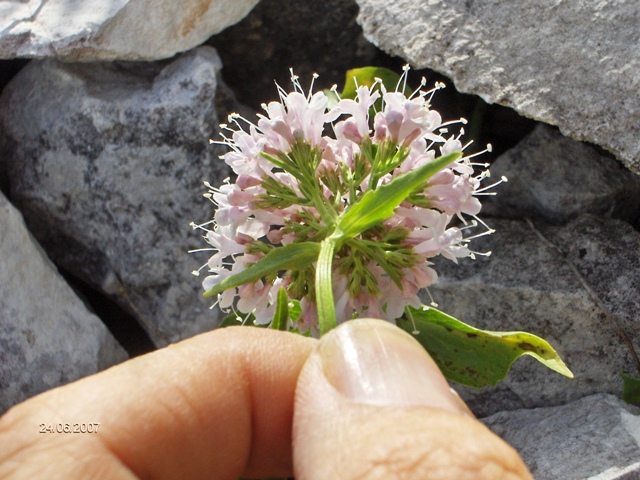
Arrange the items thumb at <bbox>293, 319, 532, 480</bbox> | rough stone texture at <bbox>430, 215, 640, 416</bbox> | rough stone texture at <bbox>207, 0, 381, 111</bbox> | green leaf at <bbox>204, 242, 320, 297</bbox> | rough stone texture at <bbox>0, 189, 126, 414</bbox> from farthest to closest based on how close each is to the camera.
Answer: rough stone texture at <bbox>207, 0, 381, 111</bbox>, rough stone texture at <bbox>0, 189, 126, 414</bbox>, rough stone texture at <bbox>430, 215, 640, 416</bbox>, green leaf at <bbox>204, 242, 320, 297</bbox>, thumb at <bbox>293, 319, 532, 480</bbox>

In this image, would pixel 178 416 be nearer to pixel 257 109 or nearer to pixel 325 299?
pixel 325 299

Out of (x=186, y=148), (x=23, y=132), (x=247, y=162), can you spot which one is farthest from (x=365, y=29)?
(x=23, y=132)

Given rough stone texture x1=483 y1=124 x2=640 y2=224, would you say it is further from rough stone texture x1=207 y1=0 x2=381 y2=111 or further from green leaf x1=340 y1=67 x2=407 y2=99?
rough stone texture x1=207 y1=0 x2=381 y2=111

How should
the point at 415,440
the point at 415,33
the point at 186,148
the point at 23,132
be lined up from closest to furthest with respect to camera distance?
1. the point at 415,440
2. the point at 415,33
3. the point at 186,148
4. the point at 23,132

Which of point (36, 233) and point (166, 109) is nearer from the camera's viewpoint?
point (166, 109)

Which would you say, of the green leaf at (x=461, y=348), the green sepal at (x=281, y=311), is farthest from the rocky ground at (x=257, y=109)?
the green sepal at (x=281, y=311)

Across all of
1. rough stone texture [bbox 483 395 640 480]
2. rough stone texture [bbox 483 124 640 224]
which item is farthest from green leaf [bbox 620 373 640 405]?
rough stone texture [bbox 483 124 640 224]

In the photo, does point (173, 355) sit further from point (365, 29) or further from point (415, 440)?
point (365, 29)
